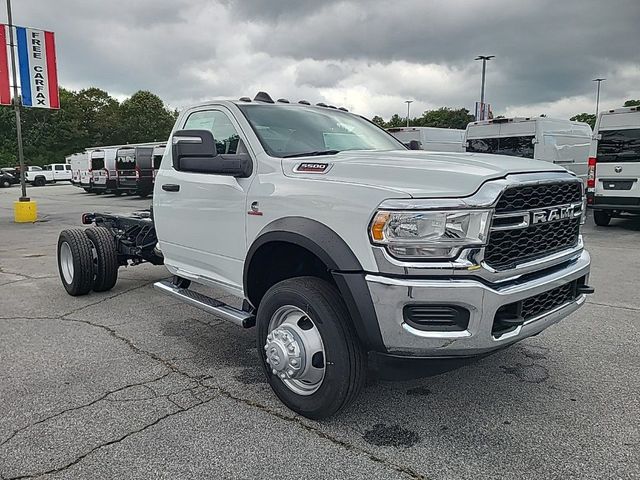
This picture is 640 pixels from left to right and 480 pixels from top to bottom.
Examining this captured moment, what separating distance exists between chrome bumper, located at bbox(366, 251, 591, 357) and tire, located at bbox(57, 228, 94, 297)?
14.1 ft

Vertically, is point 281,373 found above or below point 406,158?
below

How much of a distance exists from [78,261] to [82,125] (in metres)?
60.2

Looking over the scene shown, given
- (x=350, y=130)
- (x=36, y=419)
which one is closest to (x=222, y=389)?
(x=36, y=419)

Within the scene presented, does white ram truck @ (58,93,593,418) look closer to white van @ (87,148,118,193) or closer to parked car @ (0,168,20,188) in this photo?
white van @ (87,148,118,193)

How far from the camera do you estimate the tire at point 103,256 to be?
6.15 metres

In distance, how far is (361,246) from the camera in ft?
9.45

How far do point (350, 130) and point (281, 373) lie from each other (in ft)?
7.11

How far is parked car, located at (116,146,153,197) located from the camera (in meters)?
23.6

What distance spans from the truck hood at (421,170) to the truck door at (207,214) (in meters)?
0.61

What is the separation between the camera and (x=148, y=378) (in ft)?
12.8

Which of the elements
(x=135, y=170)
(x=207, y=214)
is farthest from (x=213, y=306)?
(x=135, y=170)

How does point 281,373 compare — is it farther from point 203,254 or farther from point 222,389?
point 203,254

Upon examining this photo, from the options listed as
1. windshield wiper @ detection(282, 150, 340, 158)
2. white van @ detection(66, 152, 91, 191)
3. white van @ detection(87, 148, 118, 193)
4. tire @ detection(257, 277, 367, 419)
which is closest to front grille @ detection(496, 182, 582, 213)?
tire @ detection(257, 277, 367, 419)

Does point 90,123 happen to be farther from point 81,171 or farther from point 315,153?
point 315,153
